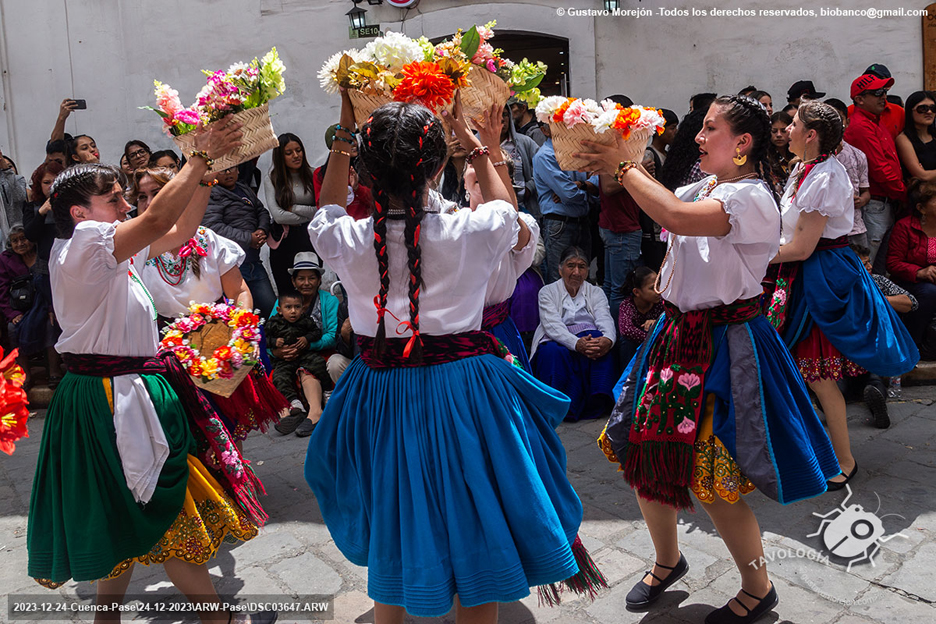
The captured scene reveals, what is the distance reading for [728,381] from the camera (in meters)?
2.94

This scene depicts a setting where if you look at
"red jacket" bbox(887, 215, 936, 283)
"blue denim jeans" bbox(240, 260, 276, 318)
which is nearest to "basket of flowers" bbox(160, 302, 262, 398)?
"blue denim jeans" bbox(240, 260, 276, 318)

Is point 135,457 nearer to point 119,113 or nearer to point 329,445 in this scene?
point 329,445

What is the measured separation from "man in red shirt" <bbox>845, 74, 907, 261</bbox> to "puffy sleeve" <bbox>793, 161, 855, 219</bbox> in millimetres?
3060

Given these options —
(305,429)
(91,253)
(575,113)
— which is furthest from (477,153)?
(305,429)

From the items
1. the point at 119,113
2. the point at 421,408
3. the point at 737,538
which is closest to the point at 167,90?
the point at 421,408

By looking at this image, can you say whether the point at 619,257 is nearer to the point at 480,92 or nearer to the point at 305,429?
the point at 305,429

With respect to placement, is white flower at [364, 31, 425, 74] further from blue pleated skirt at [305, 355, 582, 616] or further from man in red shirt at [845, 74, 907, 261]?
man in red shirt at [845, 74, 907, 261]

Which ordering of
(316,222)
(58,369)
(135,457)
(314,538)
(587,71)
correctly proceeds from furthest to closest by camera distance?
(587,71), (58,369), (314,538), (135,457), (316,222)

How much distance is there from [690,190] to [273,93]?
166 cm

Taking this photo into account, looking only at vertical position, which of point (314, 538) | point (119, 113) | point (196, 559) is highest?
point (119, 113)

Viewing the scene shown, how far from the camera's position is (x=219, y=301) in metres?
4.18

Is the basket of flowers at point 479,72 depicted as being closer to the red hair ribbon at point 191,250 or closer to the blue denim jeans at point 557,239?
the red hair ribbon at point 191,250

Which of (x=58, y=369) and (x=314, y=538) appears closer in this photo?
(x=314, y=538)

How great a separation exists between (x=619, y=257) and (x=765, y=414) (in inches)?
158
